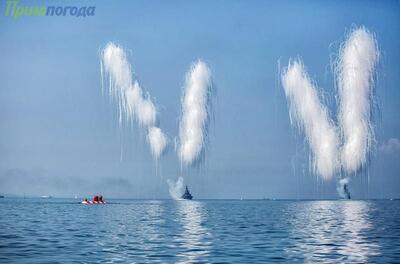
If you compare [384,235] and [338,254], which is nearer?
[338,254]

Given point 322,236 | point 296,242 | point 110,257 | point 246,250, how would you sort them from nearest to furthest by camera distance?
point 110,257
point 246,250
point 296,242
point 322,236

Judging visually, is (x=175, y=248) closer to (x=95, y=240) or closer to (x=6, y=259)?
(x=95, y=240)

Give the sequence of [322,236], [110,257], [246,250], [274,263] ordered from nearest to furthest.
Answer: [274,263]
[110,257]
[246,250]
[322,236]

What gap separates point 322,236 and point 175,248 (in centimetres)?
1952

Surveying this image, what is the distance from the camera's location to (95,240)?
55.1 meters

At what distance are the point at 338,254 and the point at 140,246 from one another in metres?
18.1

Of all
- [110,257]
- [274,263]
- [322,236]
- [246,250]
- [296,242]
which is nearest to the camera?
[274,263]

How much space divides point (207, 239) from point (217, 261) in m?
16.3

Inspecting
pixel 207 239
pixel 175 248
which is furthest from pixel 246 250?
pixel 207 239

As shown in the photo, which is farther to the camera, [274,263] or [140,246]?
[140,246]

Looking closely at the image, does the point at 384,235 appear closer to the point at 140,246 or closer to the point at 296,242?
the point at 296,242

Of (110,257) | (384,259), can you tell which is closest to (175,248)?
(110,257)

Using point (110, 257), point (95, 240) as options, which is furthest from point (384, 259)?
point (95, 240)

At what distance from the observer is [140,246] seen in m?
49.8
